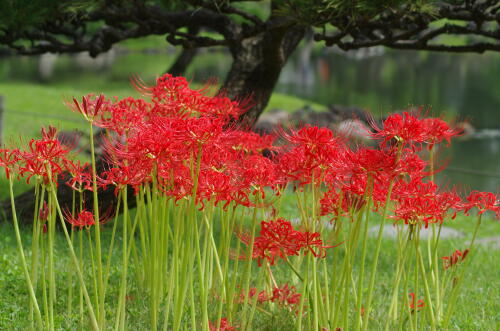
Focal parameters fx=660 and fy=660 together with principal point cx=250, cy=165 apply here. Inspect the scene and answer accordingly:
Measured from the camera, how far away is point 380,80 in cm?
3180

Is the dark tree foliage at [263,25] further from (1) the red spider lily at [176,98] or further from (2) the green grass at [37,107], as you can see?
(2) the green grass at [37,107]

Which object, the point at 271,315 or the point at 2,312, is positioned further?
the point at 2,312

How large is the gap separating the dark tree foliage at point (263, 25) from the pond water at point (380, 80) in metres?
7.95

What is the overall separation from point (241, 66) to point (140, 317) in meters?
2.91

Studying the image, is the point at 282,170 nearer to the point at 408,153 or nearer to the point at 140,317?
the point at 408,153

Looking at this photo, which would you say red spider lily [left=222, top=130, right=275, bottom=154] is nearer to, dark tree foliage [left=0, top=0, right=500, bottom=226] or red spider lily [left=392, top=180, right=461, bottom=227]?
dark tree foliage [left=0, top=0, right=500, bottom=226]

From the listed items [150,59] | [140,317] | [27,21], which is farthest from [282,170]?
[150,59]

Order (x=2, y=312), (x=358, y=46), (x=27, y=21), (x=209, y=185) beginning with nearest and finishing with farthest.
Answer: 1. (x=209, y=185)
2. (x=2, y=312)
3. (x=358, y=46)
4. (x=27, y=21)

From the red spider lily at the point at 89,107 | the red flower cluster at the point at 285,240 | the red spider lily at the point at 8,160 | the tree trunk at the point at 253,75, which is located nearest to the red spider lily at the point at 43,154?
the red spider lily at the point at 8,160

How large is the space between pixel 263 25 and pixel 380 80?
91.5 feet

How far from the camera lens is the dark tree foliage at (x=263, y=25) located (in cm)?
434

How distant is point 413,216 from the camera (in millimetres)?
2660

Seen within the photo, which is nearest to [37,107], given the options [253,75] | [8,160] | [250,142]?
[253,75]

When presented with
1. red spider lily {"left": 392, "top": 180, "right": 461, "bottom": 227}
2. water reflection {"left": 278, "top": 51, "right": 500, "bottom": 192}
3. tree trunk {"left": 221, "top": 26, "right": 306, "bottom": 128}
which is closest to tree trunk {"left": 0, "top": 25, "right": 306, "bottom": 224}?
tree trunk {"left": 221, "top": 26, "right": 306, "bottom": 128}
